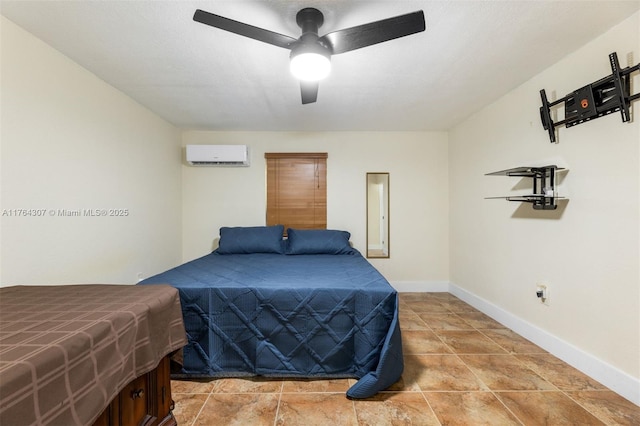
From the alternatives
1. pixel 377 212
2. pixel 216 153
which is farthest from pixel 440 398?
pixel 216 153

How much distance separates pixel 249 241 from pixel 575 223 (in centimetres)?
302

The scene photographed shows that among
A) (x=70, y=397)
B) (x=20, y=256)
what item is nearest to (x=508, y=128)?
(x=70, y=397)

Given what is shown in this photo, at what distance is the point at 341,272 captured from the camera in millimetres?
2238

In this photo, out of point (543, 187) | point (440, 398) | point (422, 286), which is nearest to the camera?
point (440, 398)

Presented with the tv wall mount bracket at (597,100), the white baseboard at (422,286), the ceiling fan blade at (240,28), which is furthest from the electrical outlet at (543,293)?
the ceiling fan blade at (240,28)

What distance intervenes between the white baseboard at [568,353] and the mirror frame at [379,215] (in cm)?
116

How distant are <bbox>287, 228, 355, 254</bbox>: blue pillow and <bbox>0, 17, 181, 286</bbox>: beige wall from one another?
1.63 metres

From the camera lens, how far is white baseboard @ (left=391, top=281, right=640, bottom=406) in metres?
1.59

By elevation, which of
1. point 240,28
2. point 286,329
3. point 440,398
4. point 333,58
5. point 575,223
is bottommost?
point 440,398

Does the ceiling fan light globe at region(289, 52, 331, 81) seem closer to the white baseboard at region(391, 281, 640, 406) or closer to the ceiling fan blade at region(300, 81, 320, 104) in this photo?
the ceiling fan blade at region(300, 81, 320, 104)

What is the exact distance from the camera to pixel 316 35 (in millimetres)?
1510

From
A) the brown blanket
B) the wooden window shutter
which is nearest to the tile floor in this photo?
the brown blanket

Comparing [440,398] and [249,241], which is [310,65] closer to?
[440,398]

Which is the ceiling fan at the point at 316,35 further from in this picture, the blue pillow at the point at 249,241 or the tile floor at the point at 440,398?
the blue pillow at the point at 249,241
